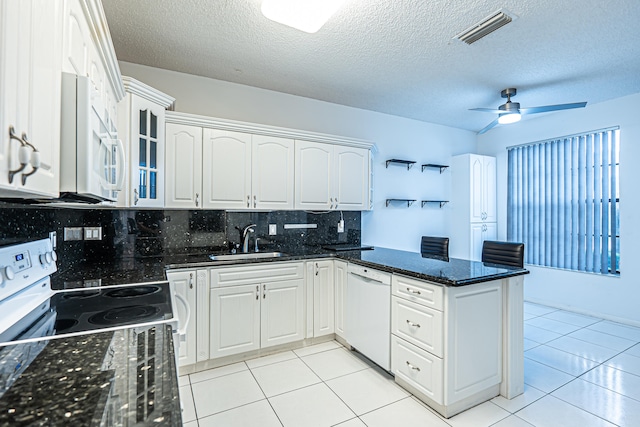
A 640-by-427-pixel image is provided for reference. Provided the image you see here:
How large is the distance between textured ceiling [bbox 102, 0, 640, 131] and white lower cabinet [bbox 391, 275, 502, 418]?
6.12ft

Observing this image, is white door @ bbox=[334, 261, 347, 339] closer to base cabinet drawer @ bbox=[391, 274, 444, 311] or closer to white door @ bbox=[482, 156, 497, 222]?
base cabinet drawer @ bbox=[391, 274, 444, 311]

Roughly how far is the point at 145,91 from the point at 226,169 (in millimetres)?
872

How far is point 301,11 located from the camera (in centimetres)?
176

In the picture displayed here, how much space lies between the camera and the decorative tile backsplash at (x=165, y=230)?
225 centimetres

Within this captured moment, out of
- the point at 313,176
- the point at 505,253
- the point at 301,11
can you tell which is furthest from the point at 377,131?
the point at 301,11

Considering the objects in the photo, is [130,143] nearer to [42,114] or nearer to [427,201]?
[42,114]

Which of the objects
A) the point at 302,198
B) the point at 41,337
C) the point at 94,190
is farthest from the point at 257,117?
the point at 41,337

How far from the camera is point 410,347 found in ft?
7.28

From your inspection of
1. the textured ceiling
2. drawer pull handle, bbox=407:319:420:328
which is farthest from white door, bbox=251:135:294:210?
drawer pull handle, bbox=407:319:420:328

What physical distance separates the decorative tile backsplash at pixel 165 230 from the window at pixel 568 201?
9.87 ft

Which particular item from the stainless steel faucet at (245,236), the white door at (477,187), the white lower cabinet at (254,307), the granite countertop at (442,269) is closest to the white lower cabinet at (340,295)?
the granite countertop at (442,269)

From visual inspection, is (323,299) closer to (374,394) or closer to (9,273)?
(374,394)

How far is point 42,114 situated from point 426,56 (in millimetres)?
2780

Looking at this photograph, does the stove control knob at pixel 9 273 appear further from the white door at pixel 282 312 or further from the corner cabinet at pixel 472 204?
the corner cabinet at pixel 472 204
